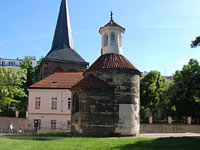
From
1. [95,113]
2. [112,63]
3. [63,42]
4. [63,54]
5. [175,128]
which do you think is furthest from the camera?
[63,42]

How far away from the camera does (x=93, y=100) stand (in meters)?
17.2

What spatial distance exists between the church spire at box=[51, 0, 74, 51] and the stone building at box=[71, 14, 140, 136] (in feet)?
82.2

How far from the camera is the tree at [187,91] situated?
30019 mm

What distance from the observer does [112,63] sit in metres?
Result: 18.8

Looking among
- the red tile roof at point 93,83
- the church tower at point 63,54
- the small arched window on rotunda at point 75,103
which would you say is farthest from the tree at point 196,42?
the church tower at point 63,54

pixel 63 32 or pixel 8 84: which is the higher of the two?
pixel 63 32

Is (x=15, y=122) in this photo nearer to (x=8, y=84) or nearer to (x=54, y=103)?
(x=8, y=84)

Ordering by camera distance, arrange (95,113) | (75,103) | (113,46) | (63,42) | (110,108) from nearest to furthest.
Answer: (95,113) → (110,108) → (75,103) → (113,46) → (63,42)

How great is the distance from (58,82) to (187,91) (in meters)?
16.8

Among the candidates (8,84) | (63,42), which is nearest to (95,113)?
(8,84)

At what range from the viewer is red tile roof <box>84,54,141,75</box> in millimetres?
18359

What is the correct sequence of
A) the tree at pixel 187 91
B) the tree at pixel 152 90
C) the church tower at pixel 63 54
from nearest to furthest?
the tree at pixel 187 91, the tree at pixel 152 90, the church tower at pixel 63 54

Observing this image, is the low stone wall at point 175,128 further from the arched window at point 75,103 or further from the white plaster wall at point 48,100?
the arched window at point 75,103

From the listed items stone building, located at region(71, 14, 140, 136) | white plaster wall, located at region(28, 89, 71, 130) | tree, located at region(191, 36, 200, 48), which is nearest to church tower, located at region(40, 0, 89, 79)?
white plaster wall, located at region(28, 89, 71, 130)
